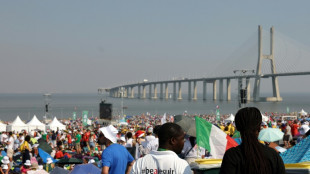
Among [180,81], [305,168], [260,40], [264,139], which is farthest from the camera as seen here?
[180,81]

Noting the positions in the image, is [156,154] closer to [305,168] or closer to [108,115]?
[305,168]

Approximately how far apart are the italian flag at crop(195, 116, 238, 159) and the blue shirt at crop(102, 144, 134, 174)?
89 centimetres

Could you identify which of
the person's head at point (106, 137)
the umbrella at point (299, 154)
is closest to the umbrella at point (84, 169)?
the person's head at point (106, 137)

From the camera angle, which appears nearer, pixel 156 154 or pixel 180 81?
pixel 156 154

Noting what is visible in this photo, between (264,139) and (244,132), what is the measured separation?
791cm

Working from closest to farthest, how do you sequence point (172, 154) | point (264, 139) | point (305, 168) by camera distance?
point (172, 154)
point (305, 168)
point (264, 139)

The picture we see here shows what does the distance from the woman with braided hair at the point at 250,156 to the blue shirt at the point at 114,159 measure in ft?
6.04

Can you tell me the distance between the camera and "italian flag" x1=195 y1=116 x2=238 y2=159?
15.0ft

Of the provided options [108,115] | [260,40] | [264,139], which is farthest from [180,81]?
[264,139]

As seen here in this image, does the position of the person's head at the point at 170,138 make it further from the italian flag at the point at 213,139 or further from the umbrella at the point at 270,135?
the umbrella at the point at 270,135

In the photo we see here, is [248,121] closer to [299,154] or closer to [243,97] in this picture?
[299,154]

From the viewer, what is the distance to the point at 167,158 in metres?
2.82

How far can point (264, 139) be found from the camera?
10.1m

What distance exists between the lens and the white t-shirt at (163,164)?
279cm
